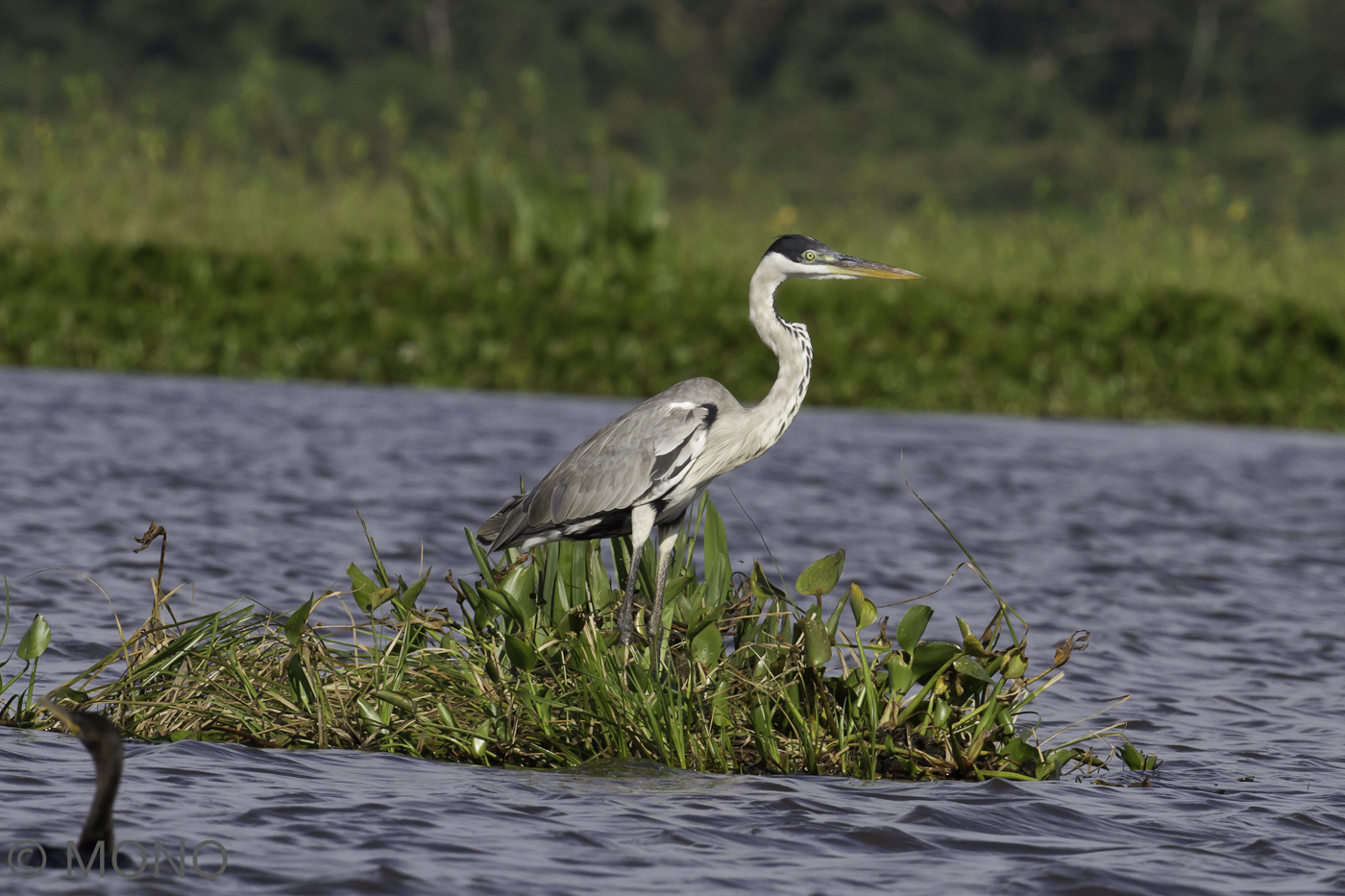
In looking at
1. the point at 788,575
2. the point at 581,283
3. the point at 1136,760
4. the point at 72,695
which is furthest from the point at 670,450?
the point at 581,283

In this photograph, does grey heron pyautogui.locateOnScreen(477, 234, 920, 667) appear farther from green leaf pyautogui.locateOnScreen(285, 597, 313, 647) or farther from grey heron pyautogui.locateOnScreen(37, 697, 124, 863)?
grey heron pyautogui.locateOnScreen(37, 697, 124, 863)

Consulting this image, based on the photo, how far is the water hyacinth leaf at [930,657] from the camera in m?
4.80

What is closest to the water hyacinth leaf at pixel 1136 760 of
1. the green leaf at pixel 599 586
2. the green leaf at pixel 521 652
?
the green leaf at pixel 599 586

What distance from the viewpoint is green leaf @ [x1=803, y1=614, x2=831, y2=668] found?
478cm

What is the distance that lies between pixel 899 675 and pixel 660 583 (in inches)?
31.7

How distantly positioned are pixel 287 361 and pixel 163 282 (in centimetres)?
142

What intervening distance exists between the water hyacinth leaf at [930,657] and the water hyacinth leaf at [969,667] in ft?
0.08

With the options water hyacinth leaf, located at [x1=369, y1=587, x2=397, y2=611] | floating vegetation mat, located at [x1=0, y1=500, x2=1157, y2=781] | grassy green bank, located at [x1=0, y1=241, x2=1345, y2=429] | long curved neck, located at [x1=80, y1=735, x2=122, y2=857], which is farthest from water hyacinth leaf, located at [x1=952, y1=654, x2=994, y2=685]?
grassy green bank, located at [x1=0, y1=241, x2=1345, y2=429]

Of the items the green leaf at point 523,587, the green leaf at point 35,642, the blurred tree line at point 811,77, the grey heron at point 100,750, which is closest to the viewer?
the grey heron at point 100,750

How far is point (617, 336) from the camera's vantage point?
47.6 ft

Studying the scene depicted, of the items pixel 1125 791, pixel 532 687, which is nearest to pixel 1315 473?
pixel 1125 791

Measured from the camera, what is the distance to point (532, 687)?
4.80m

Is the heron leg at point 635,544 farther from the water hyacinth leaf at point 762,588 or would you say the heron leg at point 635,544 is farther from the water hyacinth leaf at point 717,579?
the water hyacinth leaf at point 762,588

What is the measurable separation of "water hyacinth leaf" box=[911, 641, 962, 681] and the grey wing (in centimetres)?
94
